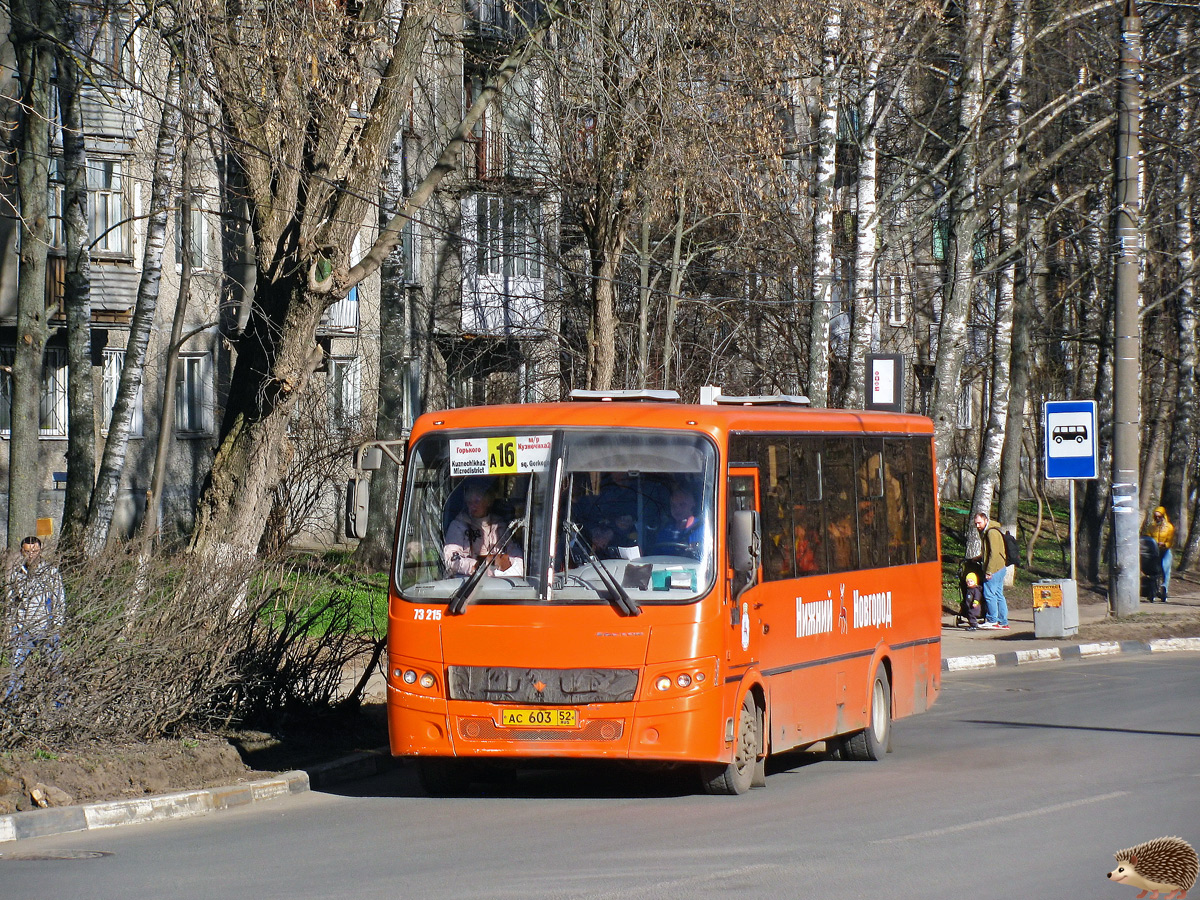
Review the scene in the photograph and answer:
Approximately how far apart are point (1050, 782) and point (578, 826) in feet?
11.6

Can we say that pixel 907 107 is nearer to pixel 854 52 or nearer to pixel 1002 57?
pixel 1002 57

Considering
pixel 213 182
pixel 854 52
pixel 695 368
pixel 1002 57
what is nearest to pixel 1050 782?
pixel 854 52

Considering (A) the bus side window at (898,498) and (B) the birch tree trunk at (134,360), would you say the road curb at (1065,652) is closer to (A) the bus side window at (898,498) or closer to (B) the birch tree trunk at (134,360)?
(A) the bus side window at (898,498)

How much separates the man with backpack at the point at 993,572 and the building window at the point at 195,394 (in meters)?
19.3

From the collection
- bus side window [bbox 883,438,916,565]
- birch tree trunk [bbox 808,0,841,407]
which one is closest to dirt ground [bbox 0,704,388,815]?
bus side window [bbox 883,438,916,565]

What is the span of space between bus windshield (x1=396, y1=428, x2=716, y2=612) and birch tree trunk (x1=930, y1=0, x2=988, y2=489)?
17.2m

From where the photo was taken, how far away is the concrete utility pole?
79.7ft

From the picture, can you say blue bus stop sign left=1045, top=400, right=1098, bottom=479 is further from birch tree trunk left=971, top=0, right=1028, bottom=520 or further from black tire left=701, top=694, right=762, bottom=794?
black tire left=701, top=694, right=762, bottom=794

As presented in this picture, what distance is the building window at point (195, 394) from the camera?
1438 inches

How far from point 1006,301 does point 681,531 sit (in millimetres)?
22694

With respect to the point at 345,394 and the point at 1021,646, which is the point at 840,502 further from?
the point at 345,394

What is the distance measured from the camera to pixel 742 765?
10.8 m

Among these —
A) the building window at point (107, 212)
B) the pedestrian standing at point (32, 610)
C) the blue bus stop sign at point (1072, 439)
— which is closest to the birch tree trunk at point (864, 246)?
the blue bus stop sign at point (1072, 439)

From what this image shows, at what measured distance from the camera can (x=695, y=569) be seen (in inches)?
407
